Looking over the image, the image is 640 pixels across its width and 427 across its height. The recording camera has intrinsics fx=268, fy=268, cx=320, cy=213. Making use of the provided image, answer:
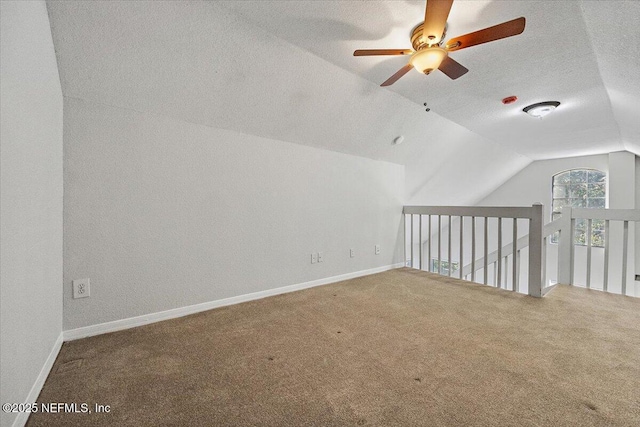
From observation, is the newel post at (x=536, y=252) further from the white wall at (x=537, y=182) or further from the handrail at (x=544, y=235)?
the white wall at (x=537, y=182)

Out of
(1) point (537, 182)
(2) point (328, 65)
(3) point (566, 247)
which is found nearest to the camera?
(2) point (328, 65)

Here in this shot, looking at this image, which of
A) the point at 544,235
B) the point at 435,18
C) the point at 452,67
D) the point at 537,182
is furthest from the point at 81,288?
the point at 537,182

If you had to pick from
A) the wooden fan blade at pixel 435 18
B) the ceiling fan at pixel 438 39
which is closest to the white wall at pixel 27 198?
the ceiling fan at pixel 438 39

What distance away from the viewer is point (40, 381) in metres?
1.34

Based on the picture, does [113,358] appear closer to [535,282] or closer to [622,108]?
[535,282]

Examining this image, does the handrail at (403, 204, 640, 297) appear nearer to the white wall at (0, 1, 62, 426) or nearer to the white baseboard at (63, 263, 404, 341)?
the white baseboard at (63, 263, 404, 341)

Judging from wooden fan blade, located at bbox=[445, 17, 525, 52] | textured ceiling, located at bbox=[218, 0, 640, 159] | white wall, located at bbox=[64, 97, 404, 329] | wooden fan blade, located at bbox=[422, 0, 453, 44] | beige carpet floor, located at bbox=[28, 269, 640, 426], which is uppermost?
textured ceiling, located at bbox=[218, 0, 640, 159]

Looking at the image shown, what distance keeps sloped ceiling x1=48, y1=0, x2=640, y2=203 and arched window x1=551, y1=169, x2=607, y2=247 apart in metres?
2.61

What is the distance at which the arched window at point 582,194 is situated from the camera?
561 centimetres

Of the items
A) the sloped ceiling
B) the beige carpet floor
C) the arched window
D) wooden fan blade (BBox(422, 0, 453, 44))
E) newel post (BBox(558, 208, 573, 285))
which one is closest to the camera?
the beige carpet floor

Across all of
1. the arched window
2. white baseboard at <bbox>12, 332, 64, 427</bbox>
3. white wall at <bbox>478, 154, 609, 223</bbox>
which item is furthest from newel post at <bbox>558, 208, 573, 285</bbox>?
A: white baseboard at <bbox>12, 332, 64, 427</bbox>

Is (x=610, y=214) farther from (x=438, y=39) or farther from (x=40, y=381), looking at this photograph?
(x=40, y=381)

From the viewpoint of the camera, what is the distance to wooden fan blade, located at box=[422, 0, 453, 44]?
140cm

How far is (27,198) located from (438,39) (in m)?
2.39
